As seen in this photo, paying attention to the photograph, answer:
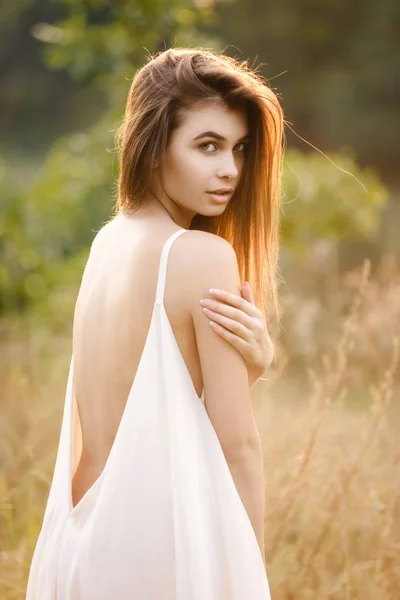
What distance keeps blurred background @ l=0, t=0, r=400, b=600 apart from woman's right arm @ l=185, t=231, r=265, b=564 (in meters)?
0.34

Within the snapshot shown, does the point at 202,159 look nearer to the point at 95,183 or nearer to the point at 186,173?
the point at 186,173

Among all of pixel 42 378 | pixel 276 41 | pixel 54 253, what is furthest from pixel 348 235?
pixel 276 41

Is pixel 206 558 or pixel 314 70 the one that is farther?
pixel 314 70

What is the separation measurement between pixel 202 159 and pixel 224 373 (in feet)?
1.21

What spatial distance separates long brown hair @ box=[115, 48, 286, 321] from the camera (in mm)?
1499

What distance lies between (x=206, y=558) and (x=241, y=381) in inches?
11.1

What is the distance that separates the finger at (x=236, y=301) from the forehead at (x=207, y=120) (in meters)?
0.28

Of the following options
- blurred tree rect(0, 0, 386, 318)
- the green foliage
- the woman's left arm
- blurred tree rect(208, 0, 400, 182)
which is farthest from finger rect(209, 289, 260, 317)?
blurred tree rect(208, 0, 400, 182)

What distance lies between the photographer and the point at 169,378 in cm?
142

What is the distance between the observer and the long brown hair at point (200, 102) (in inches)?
59.0

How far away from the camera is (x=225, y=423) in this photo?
1.42 meters

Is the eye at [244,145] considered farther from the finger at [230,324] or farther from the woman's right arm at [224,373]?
the finger at [230,324]

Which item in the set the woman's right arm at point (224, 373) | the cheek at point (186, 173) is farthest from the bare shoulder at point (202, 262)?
the cheek at point (186, 173)

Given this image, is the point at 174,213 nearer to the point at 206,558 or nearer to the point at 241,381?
the point at 241,381
